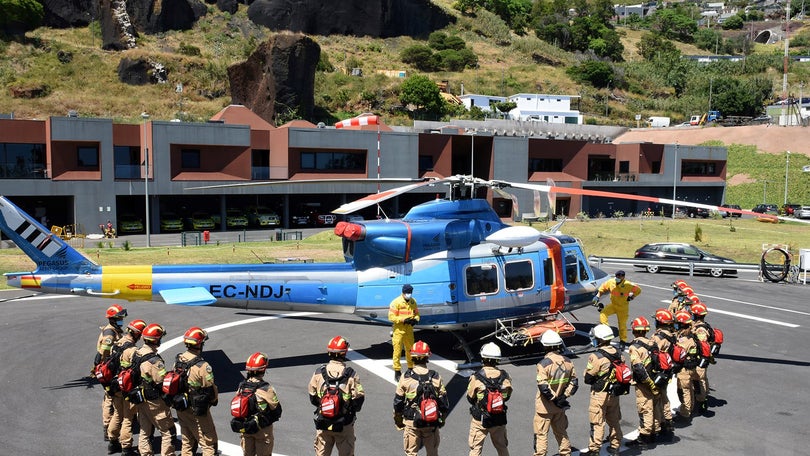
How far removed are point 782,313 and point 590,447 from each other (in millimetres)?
14474

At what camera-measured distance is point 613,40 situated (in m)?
149

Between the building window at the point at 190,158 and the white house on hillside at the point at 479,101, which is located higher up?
the white house on hillside at the point at 479,101

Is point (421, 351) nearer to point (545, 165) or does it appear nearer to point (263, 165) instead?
Result: point (263, 165)

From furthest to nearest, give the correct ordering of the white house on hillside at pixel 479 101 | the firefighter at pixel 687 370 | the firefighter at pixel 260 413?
the white house on hillside at pixel 479 101
the firefighter at pixel 687 370
the firefighter at pixel 260 413

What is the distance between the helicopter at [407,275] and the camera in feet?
39.8

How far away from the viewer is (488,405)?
311 inches

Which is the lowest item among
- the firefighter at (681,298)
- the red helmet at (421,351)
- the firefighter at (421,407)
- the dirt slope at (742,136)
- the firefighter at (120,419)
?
the firefighter at (120,419)

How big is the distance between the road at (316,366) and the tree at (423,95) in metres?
74.2

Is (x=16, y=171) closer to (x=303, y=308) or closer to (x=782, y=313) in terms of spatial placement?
(x=303, y=308)

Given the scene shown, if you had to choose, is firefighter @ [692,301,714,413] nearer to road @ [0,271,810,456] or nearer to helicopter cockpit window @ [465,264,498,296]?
road @ [0,271,810,456]

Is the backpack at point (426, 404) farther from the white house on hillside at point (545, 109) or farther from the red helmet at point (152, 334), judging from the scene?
the white house on hillside at point (545, 109)

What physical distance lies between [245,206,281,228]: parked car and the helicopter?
36880mm

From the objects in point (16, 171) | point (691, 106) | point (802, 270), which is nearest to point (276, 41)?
point (16, 171)

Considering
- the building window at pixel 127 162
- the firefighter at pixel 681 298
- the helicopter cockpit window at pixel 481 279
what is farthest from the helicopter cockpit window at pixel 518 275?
the building window at pixel 127 162
